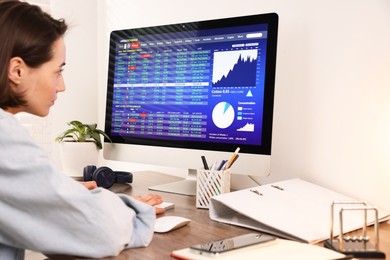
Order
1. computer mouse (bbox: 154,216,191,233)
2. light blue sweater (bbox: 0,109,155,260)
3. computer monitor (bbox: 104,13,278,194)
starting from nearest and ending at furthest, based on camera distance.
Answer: light blue sweater (bbox: 0,109,155,260) < computer mouse (bbox: 154,216,191,233) < computer monitor (bbox: 104,13,278,194)

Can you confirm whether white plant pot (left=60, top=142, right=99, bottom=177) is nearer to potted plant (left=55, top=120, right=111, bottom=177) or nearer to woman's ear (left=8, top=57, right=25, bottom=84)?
potted plant (left=55, top=120, right=111, bottom=177)

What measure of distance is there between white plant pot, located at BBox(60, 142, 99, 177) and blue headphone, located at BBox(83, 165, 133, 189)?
0.63 feet

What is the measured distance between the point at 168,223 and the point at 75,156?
2.55 ft

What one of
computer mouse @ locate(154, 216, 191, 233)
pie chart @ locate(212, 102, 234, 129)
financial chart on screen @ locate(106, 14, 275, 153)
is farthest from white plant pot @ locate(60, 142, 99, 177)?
computer mouse @ locate(154, 216, 191, 233)

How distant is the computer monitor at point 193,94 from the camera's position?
1.26 meters

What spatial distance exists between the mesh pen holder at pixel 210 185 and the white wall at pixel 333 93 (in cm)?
29

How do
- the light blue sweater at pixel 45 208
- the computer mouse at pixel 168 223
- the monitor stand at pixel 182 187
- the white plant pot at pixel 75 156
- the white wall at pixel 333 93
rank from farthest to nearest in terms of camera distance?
the white plant pot at pixel 75 156 < the monitor stand at pixel 182 187 < the white wall at pixel 333 93 < the computer mouse at pixel 168 223 < the light blue sweater at pixel 45 208

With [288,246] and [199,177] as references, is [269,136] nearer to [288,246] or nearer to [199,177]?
[199,177]

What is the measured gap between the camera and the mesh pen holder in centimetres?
117

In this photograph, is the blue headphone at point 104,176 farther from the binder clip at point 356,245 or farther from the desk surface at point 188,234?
the binder clip at point 356,245

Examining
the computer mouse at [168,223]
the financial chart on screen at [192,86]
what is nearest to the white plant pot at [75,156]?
the financial chart on screen at [192,86]

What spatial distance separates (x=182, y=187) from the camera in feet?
4.73

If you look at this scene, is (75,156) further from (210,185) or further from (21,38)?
(21,38)

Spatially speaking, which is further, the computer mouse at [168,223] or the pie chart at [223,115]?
the pie chart at [223,115]
